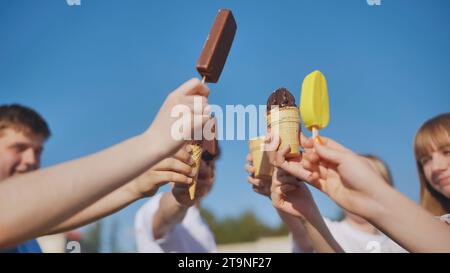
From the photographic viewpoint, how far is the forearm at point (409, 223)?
141cm

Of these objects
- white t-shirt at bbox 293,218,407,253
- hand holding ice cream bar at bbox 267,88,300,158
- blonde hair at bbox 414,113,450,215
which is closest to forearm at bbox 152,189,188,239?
white t-shirt at bbox 293,218,407,253

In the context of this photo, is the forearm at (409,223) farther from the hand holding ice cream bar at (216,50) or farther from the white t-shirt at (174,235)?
the white t-shirt at (174,235)

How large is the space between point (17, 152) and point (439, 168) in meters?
3.17

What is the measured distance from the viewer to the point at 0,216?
1.35 meters

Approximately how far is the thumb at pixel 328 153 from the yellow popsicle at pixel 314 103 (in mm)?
172

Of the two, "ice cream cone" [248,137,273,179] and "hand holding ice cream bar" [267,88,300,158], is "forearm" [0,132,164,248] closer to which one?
"hand holding ice cream bar" [267,88,300,158]

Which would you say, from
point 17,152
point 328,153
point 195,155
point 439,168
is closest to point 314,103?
point 328,153

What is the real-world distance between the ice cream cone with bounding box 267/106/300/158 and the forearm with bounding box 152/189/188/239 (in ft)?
3.63

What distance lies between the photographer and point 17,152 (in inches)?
113

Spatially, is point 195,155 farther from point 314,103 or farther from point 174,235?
point 174,235

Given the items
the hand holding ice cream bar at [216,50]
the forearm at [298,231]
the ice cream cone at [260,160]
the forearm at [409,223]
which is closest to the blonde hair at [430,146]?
the forearm at [298,231]
